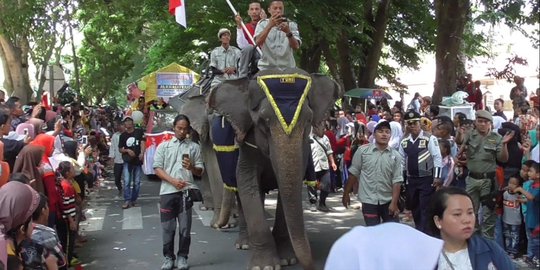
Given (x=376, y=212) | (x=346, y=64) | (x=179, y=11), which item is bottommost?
(x=376, y=212)

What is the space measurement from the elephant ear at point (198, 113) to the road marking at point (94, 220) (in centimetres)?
229

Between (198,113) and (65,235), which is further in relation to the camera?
(198,113)

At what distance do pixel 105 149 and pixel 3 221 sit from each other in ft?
47.9

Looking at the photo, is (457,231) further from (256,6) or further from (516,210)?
(256,6)

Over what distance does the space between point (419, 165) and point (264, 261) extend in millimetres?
2368

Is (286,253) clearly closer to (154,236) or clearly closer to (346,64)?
(154,236)

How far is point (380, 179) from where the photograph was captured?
718cm

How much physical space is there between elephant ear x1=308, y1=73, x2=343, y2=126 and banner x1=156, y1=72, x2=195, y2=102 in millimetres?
12308

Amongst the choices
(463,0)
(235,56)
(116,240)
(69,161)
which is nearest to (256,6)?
(235,56)

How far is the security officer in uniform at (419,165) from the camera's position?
806 cm

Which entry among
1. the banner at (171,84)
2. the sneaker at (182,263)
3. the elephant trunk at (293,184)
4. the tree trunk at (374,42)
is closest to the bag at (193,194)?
the sneaker at (182,263)

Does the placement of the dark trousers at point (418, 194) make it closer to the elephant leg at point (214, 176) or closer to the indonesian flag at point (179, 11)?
the elephant leg at point (214, 176)

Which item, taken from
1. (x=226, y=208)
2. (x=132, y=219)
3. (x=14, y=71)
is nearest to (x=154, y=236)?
(x=226, y=208)

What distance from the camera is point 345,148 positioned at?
544 inches
